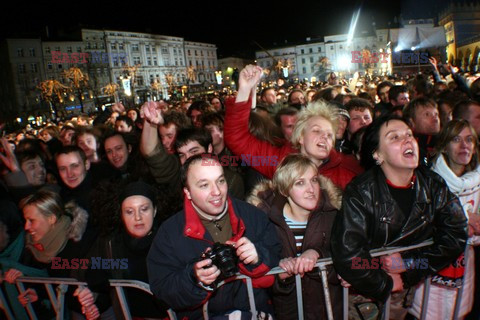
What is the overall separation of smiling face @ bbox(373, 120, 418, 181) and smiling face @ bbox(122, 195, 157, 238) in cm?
223

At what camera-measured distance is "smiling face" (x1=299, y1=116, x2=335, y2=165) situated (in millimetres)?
3340

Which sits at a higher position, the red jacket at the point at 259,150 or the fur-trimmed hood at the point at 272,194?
the red jacket at the point at 259,150

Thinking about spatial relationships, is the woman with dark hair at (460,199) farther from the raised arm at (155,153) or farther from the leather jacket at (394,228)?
the raised arm at (155,153)

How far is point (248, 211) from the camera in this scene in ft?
8.60

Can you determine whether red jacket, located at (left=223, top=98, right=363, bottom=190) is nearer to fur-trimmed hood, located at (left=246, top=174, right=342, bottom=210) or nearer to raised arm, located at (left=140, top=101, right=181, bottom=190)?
fur-trimmed hood, located at (left=246, top=174, right=342, bottom=210)

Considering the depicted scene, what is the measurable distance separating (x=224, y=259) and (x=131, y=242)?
1.44 m

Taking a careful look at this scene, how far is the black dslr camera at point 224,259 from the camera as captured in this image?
193 centimetres

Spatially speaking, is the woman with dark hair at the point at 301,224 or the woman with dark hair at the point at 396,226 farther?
the woman with dark hair at the point at 301,224

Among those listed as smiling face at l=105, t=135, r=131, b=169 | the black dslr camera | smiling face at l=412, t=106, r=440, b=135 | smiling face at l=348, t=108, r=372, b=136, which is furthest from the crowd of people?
smiling face at l=348, t=108, r=372, b=136

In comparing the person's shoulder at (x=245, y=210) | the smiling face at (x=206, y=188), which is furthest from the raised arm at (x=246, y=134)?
the person's shoulder at (x=245, y=210)

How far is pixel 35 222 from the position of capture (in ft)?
10.7

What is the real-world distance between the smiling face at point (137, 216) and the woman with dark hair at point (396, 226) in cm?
178

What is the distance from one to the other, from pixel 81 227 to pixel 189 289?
1.99 m

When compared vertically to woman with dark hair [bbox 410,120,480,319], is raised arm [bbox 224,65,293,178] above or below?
above
